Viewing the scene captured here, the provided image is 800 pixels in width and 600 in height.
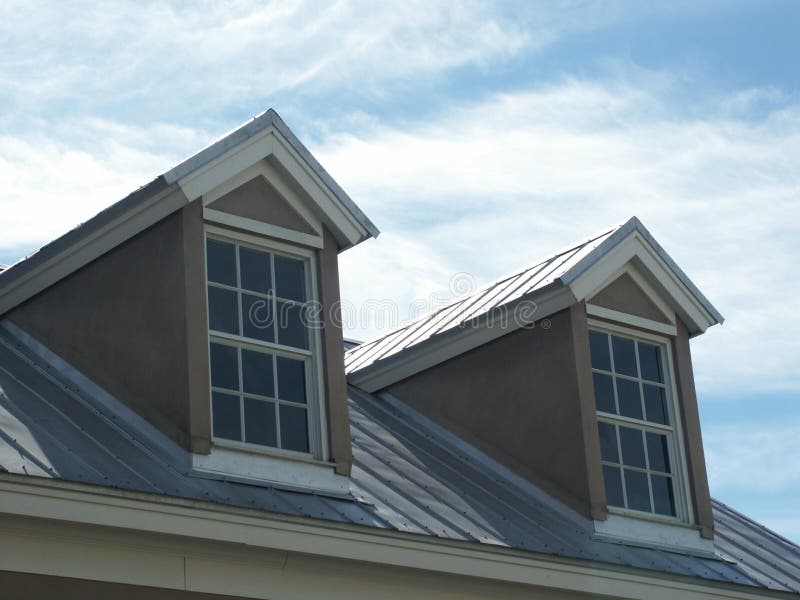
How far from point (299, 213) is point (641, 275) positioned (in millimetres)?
3522

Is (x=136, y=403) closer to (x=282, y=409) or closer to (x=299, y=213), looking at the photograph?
(x=282, y=409)

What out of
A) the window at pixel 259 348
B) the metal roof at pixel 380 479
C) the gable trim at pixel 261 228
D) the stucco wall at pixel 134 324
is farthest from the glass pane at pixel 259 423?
Answer: the gable trim at pixel 261 228

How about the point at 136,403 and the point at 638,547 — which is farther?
the point at 638,547

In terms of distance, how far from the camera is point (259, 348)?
912 cm

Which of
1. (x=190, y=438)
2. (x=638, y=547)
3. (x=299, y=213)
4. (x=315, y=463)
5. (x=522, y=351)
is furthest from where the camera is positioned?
(x=522, y=351)

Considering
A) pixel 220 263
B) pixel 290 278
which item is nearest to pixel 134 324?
pixel 220 263

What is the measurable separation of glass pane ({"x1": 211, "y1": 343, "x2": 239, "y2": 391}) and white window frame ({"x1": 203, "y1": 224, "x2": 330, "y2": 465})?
0.06 meters

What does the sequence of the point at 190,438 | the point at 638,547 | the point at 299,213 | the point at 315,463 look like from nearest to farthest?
1. the point at 190,438
2. the point at 315,463
3. the point at 299,213
4. the point at 638,547

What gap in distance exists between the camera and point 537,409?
11.1 metres

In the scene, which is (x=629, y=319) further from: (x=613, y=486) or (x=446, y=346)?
(x=446, y=346)

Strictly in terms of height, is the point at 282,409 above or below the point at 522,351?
below

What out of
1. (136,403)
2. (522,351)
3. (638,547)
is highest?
(522,351)

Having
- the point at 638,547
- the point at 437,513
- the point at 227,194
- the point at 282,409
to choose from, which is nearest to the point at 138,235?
the point at 227,194

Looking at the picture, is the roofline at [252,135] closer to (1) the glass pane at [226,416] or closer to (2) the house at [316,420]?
(2) the house at [316,420]
